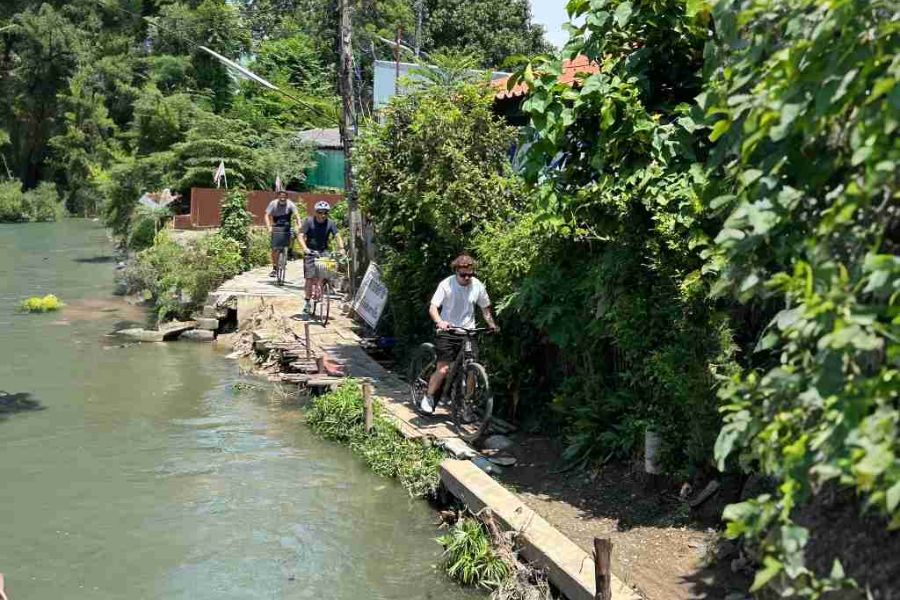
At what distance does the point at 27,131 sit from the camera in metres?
56.1

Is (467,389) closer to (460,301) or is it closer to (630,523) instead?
(460,301)

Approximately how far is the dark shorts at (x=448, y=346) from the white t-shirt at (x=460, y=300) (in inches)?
6.0

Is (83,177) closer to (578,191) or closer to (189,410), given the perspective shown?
(189,410)

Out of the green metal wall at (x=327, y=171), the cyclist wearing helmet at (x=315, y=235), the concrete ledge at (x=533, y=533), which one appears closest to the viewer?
the concrete ledge at (x=533, y=533)

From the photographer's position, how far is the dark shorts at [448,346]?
30.6 ft

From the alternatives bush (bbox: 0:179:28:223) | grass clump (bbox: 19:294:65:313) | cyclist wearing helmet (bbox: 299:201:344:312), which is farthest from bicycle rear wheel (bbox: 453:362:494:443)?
bush (bbox: 0:179:28:223)

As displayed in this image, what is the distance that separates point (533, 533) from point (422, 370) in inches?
150

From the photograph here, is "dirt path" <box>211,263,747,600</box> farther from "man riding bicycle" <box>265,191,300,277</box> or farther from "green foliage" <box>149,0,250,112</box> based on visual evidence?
"green foliage" <box>149,0,250,112</box>

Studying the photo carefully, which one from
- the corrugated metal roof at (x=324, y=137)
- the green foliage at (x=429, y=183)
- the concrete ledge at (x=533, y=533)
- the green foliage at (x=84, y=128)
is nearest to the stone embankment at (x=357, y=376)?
the concrete ledge at (x=533, y=533)

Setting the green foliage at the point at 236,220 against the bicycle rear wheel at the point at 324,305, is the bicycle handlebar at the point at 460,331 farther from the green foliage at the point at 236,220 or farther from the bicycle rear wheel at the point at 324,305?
the green foliage at the point at 236,220

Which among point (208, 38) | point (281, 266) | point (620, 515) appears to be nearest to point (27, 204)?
point (208, 38)

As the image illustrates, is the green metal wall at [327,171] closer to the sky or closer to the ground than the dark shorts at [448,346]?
closer to the sky

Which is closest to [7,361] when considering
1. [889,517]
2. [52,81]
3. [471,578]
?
[471,578]

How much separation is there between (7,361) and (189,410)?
461 cm
